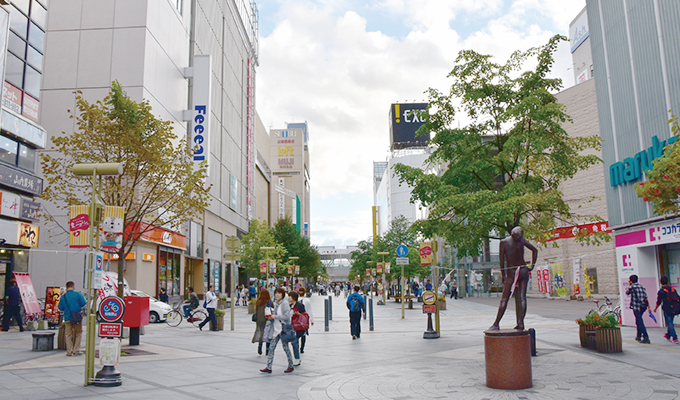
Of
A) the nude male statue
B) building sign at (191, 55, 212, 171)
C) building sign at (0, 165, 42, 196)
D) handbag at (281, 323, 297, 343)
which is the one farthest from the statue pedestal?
building sign at (191, 55, 212, 171)

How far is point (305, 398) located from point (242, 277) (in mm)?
58984

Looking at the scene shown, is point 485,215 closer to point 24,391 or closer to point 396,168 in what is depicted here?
point 396,168

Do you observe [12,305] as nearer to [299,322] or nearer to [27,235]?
[27,235]

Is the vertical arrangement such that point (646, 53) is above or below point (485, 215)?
above

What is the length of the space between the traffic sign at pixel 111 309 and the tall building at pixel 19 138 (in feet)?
42.7

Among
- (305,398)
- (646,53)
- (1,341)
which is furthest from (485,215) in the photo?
(1,341)

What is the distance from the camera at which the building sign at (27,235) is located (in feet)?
70.7

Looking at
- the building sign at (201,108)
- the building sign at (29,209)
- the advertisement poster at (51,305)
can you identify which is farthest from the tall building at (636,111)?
the building sign at (201,108)

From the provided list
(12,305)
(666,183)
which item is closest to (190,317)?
(12,305)

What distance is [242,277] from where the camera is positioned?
6556cm

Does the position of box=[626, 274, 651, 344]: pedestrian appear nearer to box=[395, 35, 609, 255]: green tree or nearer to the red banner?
box=[395, 35, 609, 255]: green tree

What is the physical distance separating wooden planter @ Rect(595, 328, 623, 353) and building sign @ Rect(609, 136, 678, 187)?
17.8 ft

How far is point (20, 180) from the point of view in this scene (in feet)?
70.8

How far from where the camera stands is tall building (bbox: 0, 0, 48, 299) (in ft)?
68.5
